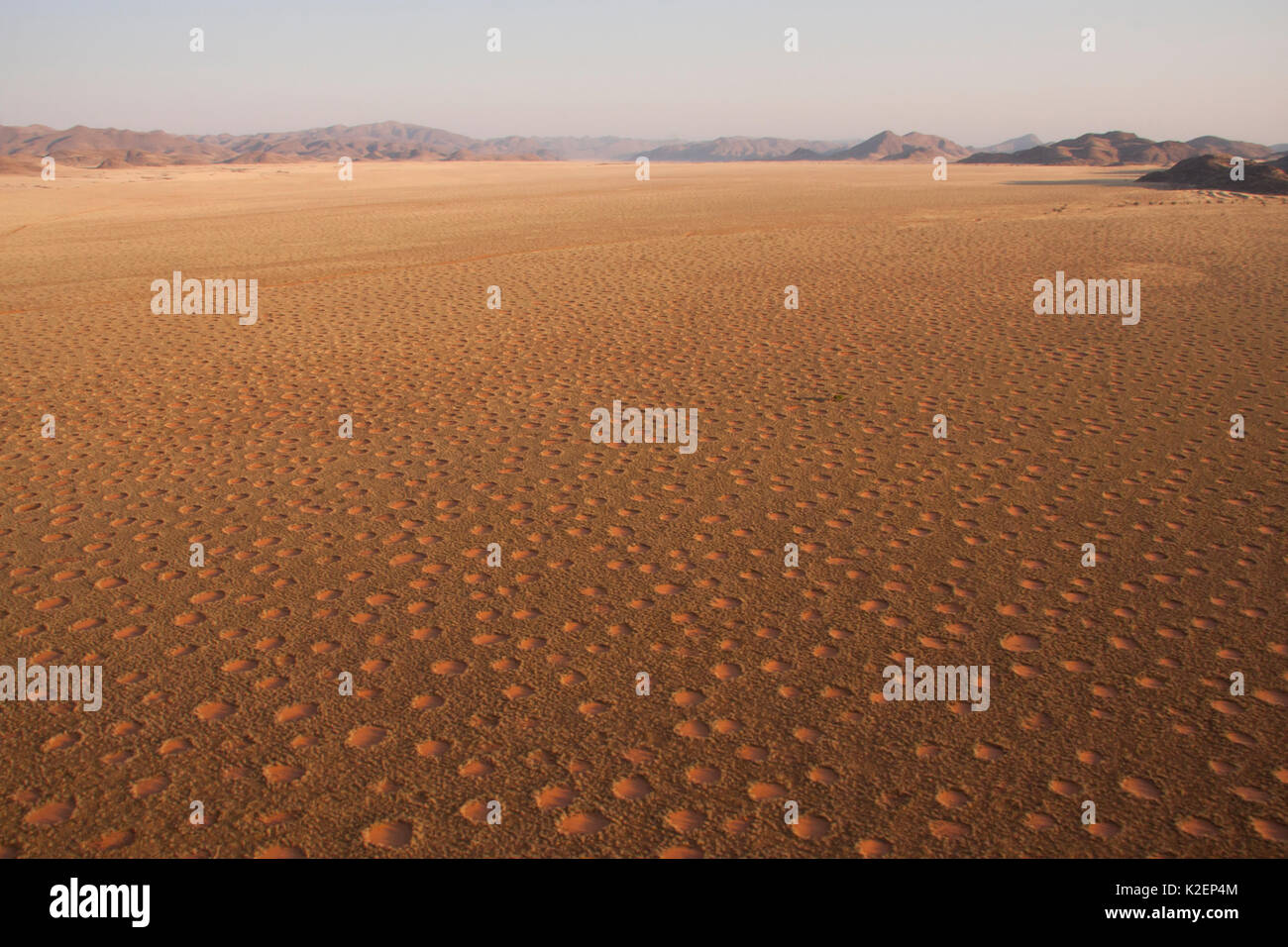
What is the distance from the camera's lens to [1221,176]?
113 ft

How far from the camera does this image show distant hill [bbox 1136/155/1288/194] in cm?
3169

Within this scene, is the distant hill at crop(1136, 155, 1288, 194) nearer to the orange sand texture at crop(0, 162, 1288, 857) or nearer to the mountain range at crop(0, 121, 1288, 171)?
the orange sand texture at crop(0, 162, 1288, 857)

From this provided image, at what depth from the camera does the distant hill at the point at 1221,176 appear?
31.7m

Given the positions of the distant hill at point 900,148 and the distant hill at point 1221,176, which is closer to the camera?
the distant hill at point 1221,176

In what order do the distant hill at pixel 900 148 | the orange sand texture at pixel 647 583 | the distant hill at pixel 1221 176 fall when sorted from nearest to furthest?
the orange sand texture at pixel 647 583, the distant hill at pixel 1221 176, the distant hill at pixel 900 148

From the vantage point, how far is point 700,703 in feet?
12.5

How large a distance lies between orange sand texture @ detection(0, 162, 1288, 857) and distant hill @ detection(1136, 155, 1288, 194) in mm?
25007

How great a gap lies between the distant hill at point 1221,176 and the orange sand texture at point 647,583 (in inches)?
985

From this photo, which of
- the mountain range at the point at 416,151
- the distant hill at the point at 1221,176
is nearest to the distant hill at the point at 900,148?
the mountain range at the point at 416,151

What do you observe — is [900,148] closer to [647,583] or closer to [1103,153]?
[1103,153]

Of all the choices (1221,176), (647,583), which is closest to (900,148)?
(1221,176)

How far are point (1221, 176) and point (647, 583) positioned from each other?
38.7m

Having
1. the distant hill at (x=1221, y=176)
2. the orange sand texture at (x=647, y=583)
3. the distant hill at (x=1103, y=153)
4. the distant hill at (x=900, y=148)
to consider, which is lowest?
the orange sand texture at (x=647, y=583)

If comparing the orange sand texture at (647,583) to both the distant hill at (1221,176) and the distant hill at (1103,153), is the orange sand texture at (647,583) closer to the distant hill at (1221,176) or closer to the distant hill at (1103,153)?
the distant hill at (1221,176)
